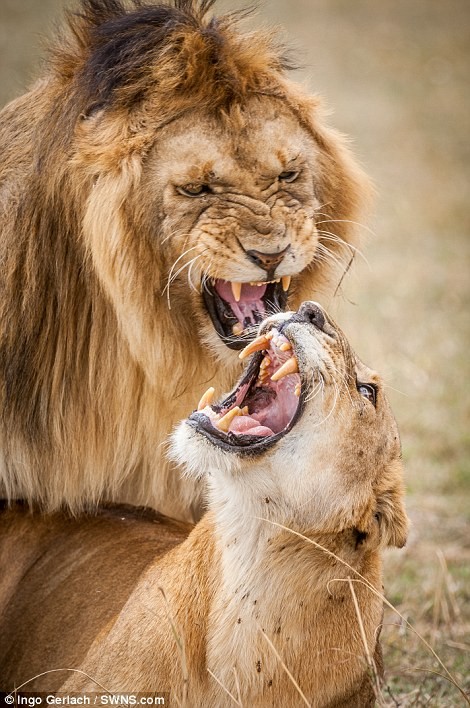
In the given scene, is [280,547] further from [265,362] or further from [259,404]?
[265,362]

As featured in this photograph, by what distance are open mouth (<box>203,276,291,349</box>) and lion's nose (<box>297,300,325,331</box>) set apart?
0.49 metres

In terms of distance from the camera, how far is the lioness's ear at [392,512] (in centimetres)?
315

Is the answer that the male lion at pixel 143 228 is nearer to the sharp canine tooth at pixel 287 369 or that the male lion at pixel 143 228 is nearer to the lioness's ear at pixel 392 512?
the sharp canine tooth at pixel 287 369

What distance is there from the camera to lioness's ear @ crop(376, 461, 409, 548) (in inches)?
124

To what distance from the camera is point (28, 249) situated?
3.78 m

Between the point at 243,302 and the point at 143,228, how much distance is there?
43 cm

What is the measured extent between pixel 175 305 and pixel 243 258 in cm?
41

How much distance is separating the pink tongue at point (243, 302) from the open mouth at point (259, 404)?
422mm

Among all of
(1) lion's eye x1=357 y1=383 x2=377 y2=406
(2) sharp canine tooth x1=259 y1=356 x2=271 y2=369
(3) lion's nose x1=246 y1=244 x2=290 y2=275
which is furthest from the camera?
(3) lion's nose x1=246 y1=244 x2=290 y2=275

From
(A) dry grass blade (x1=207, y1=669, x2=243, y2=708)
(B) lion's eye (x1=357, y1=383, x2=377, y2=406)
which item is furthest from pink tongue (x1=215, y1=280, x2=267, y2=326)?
(A) dry grass blade (x1=207, y1=669, x2=243, y2=708)

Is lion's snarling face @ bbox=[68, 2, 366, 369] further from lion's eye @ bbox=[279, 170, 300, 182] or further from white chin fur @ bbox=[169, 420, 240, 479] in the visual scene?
white chin fur @ bbox=[169, 420, 240, 479]

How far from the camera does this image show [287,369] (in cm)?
309

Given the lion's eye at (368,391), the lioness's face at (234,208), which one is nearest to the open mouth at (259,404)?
the lion's eye at (368,391)

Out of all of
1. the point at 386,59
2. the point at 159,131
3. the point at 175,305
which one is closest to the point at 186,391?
the point at 175,305
